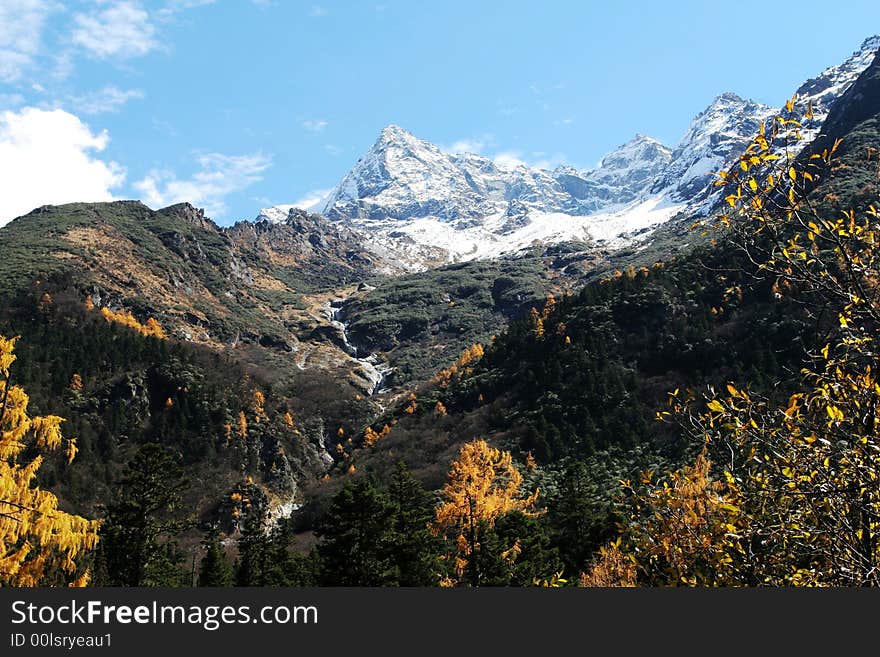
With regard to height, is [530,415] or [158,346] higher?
[158,346]

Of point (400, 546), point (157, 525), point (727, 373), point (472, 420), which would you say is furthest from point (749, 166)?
point (472, 420)

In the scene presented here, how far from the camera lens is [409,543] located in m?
39.1

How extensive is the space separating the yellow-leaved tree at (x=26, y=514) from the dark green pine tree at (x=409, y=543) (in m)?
19.8

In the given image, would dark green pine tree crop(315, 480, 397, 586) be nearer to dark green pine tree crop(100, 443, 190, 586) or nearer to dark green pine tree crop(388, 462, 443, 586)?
dark green pine tree crop(388, 462, 443, 586)

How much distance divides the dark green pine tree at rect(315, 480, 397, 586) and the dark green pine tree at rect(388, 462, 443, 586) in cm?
150

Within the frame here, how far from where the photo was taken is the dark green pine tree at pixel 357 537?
32844 millimetres

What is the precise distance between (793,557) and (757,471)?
124 centimetres

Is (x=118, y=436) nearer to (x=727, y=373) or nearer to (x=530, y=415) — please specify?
(x=530, y=415)

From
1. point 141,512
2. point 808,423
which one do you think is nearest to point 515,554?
point 141,512

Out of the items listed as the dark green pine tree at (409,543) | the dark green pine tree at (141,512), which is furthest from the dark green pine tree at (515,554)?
the dark green pine tree at (141,512)

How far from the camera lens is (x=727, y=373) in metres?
99.8

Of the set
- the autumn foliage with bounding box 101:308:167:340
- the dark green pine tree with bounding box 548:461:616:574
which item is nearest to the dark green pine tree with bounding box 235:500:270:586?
the dark green pine tree with bounding box 548:461:616:574

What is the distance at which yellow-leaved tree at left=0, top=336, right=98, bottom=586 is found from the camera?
1493cm

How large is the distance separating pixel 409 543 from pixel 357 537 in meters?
6.75
